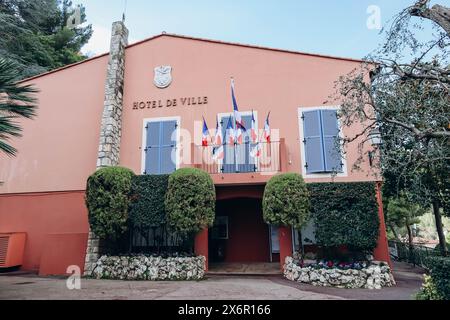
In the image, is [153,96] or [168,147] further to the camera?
[153,96]

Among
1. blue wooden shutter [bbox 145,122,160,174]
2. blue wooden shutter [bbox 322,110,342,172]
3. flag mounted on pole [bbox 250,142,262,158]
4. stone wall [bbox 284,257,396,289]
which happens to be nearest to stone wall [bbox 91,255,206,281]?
stone wall [bbox 284,257,396,289]

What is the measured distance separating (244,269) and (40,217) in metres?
7.15

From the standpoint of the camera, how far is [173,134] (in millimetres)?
10688

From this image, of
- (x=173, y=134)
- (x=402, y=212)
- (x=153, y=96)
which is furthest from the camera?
(x=402, y=212)

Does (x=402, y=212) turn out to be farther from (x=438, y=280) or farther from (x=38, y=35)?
(x=38, y=35)

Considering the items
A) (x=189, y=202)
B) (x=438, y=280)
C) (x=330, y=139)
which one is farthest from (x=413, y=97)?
(x=189, y=202)

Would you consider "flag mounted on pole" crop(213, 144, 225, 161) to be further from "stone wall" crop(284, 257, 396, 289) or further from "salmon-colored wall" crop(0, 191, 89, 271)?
"salmon-colored wall" crop(0, 191, 89, 271)

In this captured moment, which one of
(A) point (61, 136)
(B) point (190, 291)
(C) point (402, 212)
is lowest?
(B) point (190, 291)

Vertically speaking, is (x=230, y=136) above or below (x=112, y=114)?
below

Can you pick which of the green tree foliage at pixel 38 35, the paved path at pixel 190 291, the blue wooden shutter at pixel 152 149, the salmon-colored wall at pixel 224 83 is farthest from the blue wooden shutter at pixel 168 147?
the green tree foliage at pixel 38 35

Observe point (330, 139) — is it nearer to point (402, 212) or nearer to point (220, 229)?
point (220, 229)

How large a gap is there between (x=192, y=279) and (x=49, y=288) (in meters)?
3.44

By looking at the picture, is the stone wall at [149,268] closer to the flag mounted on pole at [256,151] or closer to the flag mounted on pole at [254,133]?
the flag mounted on pole at [256,151]

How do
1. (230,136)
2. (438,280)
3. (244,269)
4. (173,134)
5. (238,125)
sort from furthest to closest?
(173,134), (244,269), (230,136), (238,125), (438,280)
